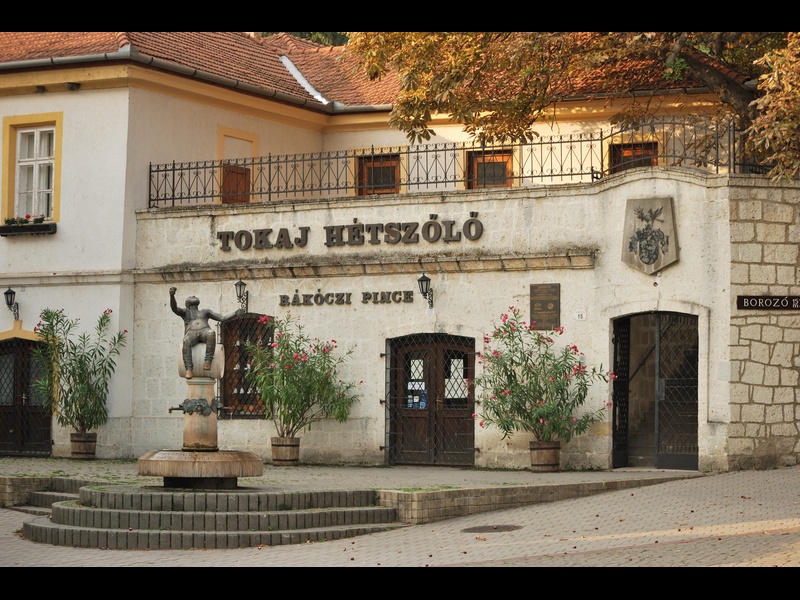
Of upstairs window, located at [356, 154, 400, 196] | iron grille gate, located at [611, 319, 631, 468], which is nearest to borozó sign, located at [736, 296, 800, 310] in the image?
iron grille gate, located at [611, 319, 631, 468]

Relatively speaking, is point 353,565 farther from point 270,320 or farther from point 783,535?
point 270,320

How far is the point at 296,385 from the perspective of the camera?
692 inches

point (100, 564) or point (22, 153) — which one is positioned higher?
point (22, 153)

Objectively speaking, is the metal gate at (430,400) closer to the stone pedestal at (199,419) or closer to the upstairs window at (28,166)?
the stone pedestal at (199,419)

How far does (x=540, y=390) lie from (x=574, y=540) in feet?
18.1

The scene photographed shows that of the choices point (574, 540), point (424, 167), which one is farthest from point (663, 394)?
point (424, 167)

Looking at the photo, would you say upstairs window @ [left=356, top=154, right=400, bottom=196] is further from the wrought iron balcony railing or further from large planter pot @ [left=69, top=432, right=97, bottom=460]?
large planter pot @ [left=69, top=432, right=97, bottom=460]

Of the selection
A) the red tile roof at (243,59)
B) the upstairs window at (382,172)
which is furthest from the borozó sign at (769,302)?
the upstairs window at (382,172)

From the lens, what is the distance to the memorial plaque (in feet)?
54.6

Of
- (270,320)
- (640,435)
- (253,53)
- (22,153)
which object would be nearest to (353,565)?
(640,435)

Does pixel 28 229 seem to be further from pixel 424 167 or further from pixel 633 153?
pixel 633 153

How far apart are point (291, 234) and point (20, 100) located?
5.75m

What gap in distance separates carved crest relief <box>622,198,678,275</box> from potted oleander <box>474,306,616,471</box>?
1477 mm

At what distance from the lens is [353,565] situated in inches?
379
